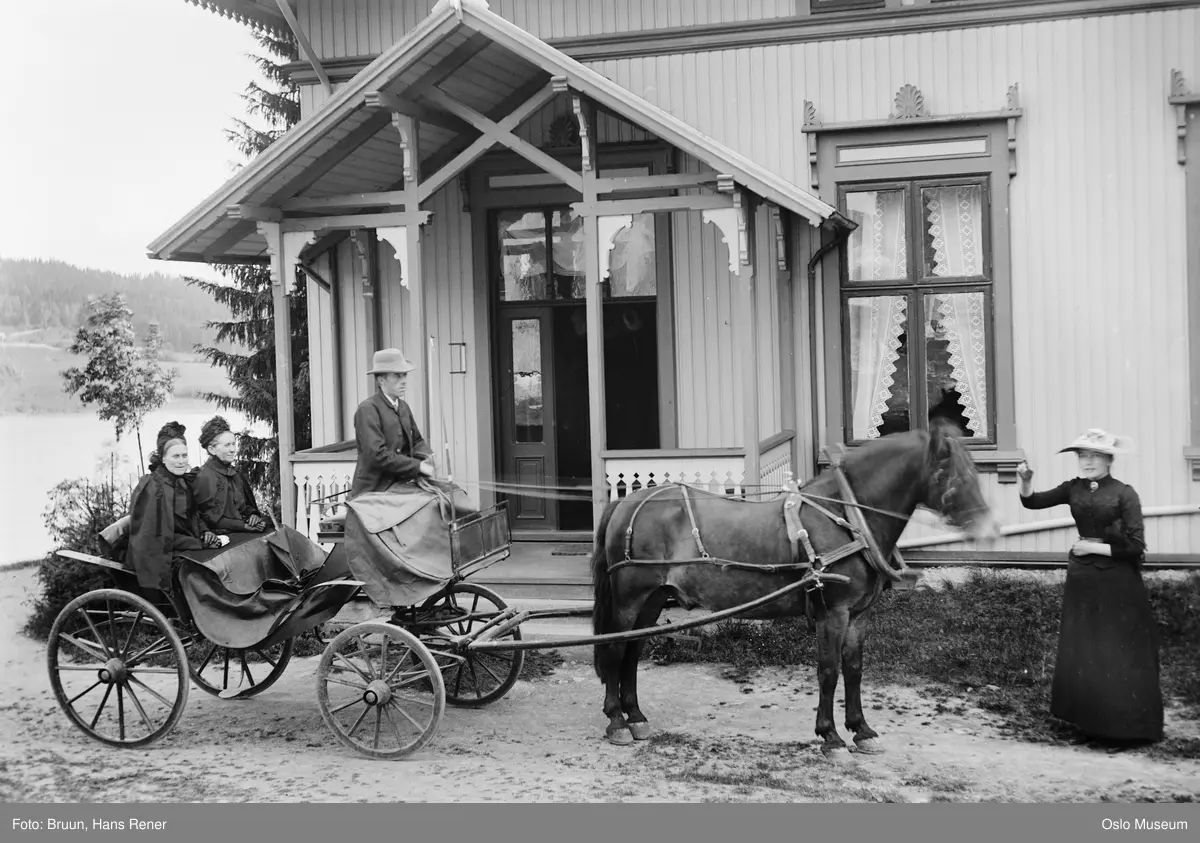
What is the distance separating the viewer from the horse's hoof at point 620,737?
6.75m

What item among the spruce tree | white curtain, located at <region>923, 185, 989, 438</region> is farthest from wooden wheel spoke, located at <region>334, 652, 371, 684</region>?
the spruce tree

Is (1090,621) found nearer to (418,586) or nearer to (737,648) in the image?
(737,648)

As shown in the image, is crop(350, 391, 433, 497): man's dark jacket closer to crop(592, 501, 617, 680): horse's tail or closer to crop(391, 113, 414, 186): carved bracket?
crop(592, 501, 617, 680): horse's tail

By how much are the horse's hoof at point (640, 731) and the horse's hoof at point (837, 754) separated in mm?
1061

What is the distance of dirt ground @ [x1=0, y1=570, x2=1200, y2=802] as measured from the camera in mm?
5914

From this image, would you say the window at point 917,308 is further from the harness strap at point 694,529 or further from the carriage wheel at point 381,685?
the carriage wheel at point 381,685

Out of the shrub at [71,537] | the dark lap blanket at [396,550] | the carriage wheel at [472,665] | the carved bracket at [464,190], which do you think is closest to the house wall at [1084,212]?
the carved bracket at [464,190]

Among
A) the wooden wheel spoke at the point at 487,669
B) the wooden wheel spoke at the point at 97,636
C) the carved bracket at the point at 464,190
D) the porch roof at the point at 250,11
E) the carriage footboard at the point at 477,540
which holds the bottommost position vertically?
the wooden wheel spoke at the point at 487,669

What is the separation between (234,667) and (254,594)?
235 centimetres

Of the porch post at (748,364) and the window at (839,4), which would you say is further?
the window at (839,4)

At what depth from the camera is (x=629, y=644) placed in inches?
269

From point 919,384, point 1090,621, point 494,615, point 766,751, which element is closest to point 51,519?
point 494,615

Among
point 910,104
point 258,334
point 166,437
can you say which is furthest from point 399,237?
point 258,334

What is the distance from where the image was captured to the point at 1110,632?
21.1ft
